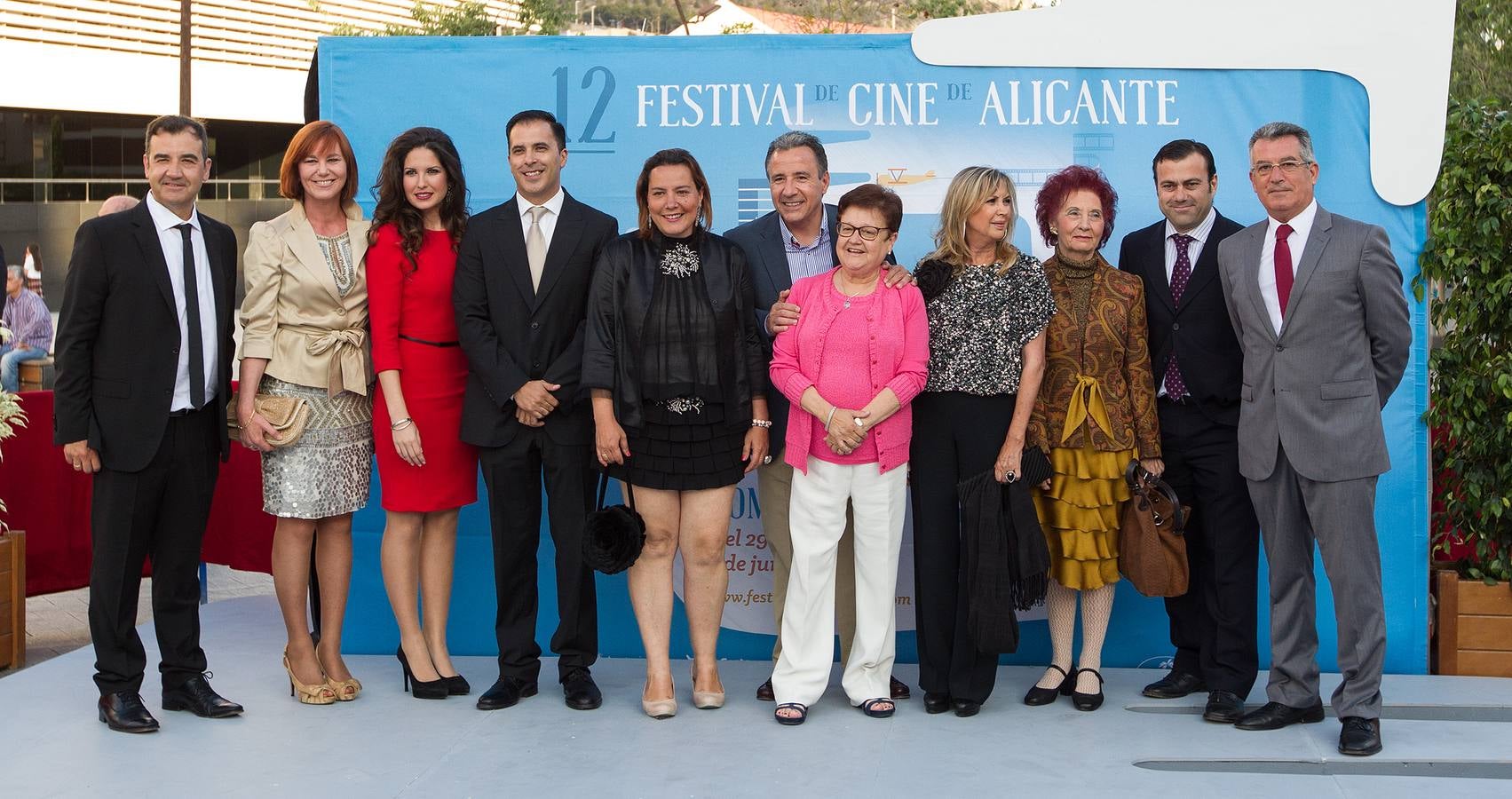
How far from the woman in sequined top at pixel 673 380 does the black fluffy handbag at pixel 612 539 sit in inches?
4.2

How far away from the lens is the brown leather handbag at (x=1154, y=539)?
4.07 m

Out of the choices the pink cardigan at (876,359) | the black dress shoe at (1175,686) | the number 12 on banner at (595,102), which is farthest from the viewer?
the number 12 on banner at (595,102)

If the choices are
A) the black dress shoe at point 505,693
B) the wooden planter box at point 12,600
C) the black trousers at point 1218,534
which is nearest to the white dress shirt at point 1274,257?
the black trousers at point 1218,534

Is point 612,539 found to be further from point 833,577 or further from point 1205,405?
point 1205,405

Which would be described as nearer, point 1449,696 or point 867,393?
point 867,393

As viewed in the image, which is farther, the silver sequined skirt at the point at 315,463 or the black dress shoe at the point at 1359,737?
the silver sequined skirt at the point at 315,463

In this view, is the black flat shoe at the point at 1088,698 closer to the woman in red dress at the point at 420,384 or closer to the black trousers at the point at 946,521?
the black trousers at the point at 946,521

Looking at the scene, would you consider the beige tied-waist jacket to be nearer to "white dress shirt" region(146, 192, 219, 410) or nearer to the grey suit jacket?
"white dress shirt" region(146, 192, 219, 410)

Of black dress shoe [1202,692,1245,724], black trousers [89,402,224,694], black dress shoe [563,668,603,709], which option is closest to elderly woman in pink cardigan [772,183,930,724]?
black dress shoe [563,668,603,709]

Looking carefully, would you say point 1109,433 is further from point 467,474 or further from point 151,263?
point 151,263

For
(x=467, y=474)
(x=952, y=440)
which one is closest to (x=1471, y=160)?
(x=952, y=440)

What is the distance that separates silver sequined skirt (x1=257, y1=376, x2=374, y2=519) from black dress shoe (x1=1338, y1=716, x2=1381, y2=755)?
116 inches

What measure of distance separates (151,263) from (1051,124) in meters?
2.90

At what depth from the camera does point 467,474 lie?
4.32 metres
